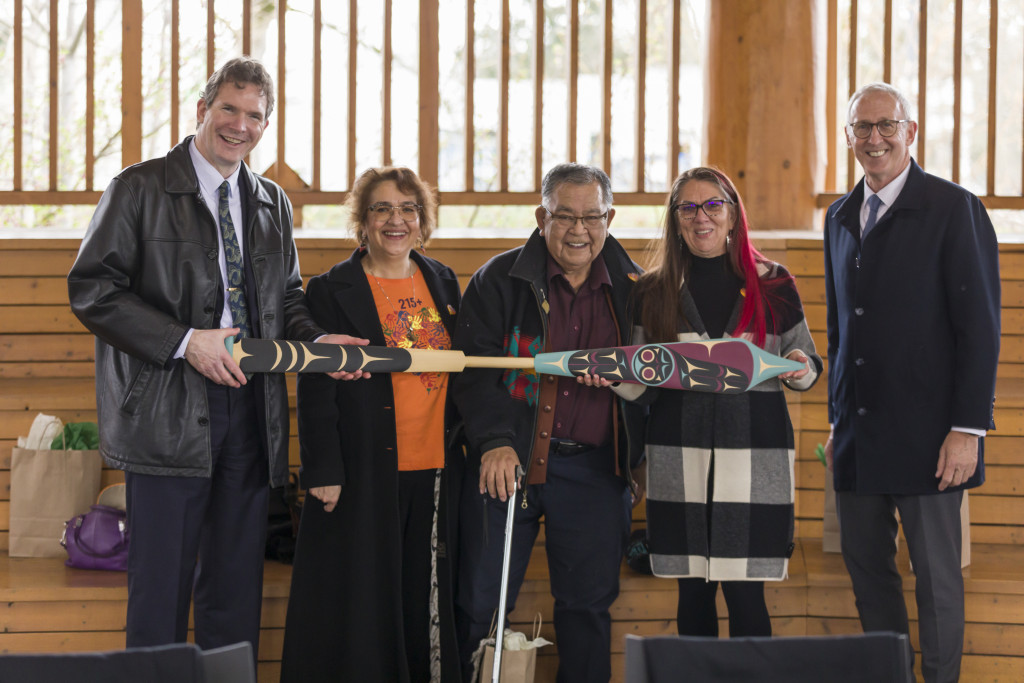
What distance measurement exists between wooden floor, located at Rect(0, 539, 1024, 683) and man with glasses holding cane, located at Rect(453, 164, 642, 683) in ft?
1.42

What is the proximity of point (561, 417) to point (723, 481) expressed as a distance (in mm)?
445

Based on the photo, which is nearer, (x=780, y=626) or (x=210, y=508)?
(x=210, y=508)

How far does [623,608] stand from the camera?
289 centimetres

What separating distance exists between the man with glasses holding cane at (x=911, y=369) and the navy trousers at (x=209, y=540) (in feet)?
5.35

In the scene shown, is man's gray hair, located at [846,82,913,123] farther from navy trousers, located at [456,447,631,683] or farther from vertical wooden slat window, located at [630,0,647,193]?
vertical wooden slat window, located at [630,0,647,193]

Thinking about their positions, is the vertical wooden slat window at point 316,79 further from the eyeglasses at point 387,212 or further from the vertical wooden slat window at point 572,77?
the eyeglasses at point 387,212

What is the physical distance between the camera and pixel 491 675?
2.38 meters

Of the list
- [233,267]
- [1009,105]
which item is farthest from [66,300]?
[1009,105]

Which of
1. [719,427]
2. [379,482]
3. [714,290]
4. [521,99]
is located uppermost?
[521,99]

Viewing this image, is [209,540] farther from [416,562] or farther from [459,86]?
[459,86]

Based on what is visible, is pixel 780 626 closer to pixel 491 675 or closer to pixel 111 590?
pixel 491 675

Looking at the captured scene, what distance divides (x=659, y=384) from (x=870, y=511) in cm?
76

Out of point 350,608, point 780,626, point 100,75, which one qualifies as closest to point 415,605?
point 350,608

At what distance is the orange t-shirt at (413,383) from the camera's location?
2.39 metres
